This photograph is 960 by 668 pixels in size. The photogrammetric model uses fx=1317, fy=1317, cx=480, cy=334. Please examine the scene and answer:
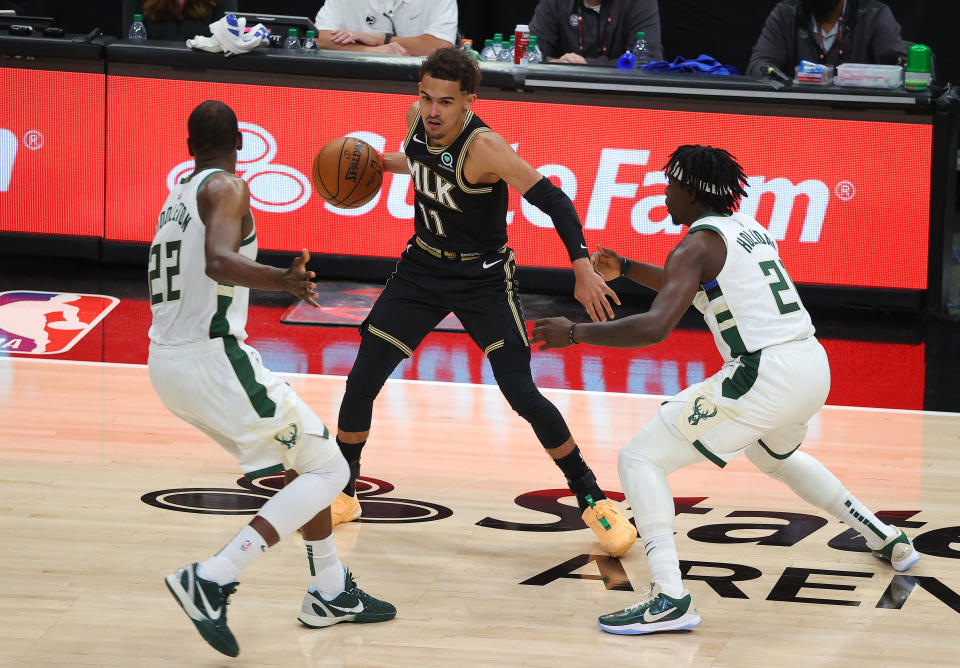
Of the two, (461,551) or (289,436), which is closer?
(289,436)

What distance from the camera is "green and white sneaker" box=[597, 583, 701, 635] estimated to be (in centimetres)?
424

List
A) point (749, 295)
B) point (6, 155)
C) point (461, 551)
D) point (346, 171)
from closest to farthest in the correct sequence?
point (749, 295), point (461, 551), point (346, 171), point (6, 155)

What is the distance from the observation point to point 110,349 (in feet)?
25.1

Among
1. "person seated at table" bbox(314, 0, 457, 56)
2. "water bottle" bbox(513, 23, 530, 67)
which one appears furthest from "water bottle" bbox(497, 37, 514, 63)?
"person seated at table" bbox(314, 0, 457, 56)

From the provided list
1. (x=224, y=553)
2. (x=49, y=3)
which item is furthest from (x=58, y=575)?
→ (x=49, y=3)

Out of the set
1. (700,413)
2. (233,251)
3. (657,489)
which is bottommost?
(657,489)

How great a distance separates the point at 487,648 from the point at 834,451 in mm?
2735

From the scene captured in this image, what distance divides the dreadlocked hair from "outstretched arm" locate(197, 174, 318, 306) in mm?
1348

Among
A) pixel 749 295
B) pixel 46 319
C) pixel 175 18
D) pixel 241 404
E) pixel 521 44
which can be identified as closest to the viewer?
pixel 241 404

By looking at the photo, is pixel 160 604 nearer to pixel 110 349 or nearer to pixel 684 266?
pixel 684 266

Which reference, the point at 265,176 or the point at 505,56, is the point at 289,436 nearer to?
the point at 265,176

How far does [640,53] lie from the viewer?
31.7ft

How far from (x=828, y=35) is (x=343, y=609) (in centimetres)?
668

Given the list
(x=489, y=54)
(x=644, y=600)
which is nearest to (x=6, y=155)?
(x=489, y=54)
